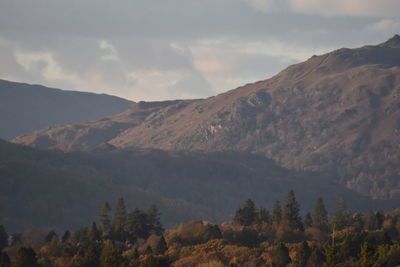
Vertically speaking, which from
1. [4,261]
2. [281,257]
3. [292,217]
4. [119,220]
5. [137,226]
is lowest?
A: [281,257]

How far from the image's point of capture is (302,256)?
307 ft

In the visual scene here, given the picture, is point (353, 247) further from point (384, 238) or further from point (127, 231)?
point (127, 231)

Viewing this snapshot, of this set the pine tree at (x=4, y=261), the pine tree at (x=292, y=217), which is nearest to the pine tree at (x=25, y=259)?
the pine tree at (x=4, y=261)

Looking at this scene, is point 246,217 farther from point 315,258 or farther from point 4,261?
point 4,261

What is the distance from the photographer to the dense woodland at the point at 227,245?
298 feet

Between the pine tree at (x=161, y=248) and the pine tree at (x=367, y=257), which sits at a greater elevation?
the pine tree at (x=367, y=257)

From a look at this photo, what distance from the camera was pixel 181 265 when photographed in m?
94.9

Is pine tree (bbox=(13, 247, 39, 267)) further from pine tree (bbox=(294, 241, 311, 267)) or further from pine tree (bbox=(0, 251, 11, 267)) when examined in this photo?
pine tree (bbox=(294, 241, 311, 267))

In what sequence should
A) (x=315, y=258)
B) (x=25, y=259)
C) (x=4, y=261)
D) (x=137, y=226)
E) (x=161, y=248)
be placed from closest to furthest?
(x=315, y=258)
(x=25, y=259)
(x=4, y=261)
(x=161, y=248)
(x=137, y=226)

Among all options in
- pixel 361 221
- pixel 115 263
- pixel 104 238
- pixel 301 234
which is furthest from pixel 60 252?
pixel 361 221

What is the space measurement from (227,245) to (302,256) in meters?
19.0

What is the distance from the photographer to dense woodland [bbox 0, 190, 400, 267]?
90.9m

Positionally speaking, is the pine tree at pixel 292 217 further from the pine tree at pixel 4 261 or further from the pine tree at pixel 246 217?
the pine tree at pixel 4 261

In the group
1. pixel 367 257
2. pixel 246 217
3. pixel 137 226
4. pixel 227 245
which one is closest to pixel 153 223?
Result: pixel 137 226
